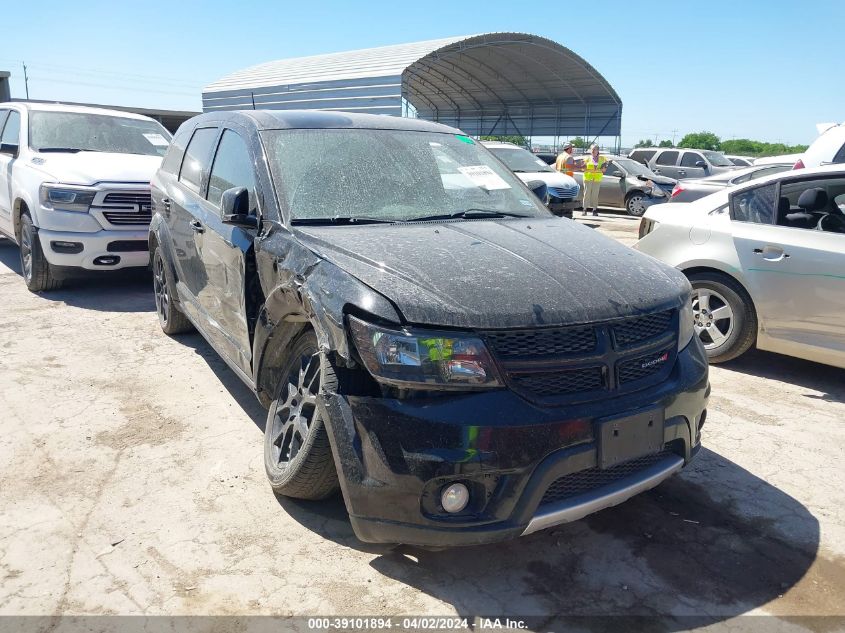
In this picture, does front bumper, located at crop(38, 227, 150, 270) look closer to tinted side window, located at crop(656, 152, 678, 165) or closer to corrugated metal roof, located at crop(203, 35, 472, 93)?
tinted side window, located at crop(656, 152, 678, 165)

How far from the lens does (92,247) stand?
693 cm

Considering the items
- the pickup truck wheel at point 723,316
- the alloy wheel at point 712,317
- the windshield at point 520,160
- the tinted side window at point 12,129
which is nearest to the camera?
the pickup truck wheel at point 723,316

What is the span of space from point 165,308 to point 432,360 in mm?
4085

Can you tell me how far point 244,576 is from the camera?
9.20 ft

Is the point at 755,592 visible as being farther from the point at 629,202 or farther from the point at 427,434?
the point at 629,202

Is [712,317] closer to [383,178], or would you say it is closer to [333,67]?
[383,178]

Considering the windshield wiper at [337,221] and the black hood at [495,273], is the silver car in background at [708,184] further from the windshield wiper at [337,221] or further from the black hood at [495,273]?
the windshield wiper at [337,221]

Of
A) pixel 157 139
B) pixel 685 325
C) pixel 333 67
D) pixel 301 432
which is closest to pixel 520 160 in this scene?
pixel 157 139

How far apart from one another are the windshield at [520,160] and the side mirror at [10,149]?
8878 millimetres

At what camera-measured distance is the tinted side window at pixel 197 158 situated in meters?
4.62

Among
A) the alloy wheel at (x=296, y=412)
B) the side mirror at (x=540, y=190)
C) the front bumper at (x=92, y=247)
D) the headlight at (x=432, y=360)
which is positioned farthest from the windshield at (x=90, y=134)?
the headlight at (x=432, y=360)

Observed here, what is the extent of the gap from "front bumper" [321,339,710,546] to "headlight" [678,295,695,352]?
24.5 inches

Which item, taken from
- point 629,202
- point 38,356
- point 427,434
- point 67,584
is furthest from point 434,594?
point 629,202

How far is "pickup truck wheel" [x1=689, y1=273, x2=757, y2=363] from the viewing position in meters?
5.22
